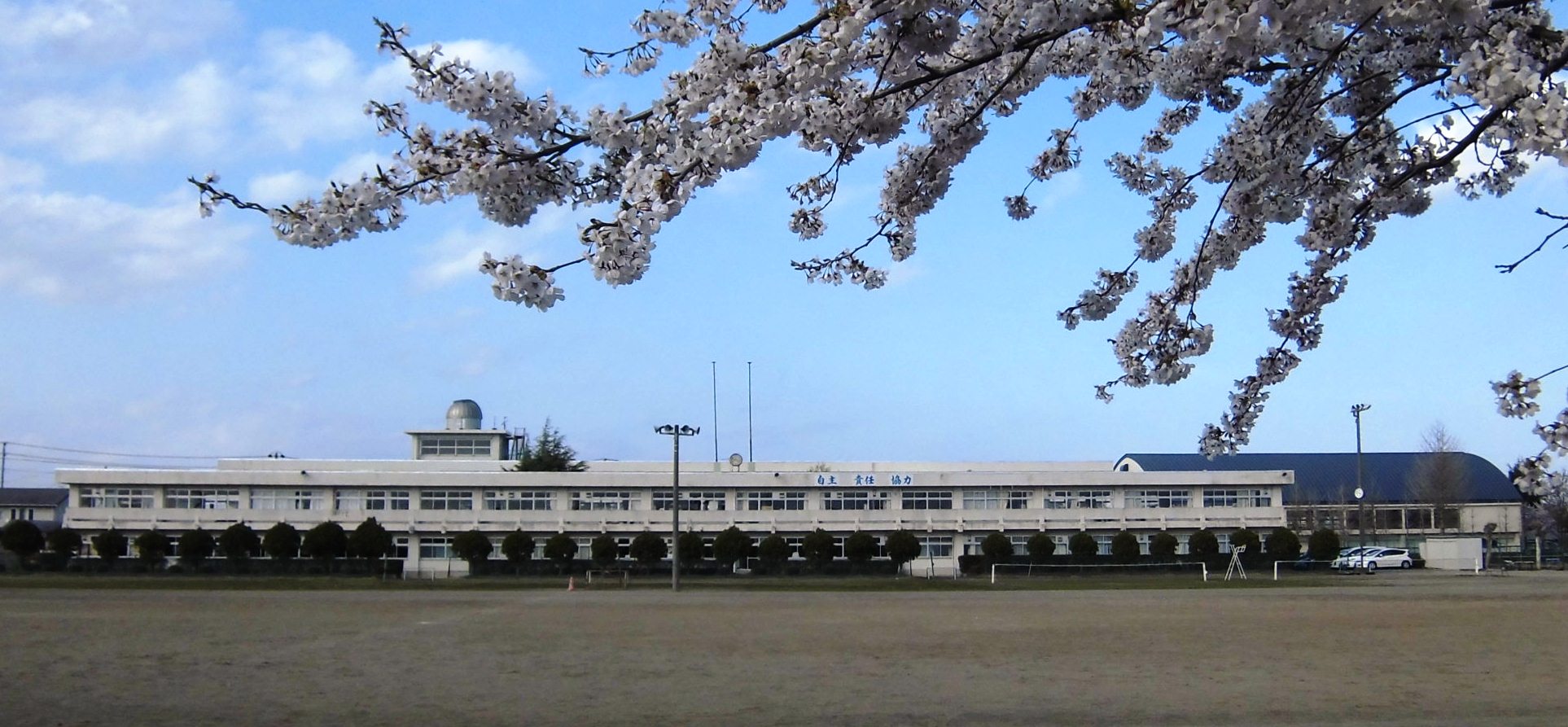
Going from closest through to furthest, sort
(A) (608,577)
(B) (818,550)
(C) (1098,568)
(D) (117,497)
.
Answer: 1. (A) (608,577)
2. (C) (1098,568)
3. (B) (818,550)
4. (D) (117,497)

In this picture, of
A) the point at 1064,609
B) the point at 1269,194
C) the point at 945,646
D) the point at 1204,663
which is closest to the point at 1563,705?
the point at 1204,663

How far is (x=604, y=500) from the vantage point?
5403cm

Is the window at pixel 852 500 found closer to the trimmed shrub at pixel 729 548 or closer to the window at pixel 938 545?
the window at pixel 938 545

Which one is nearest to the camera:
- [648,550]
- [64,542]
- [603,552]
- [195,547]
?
A: [648,550]

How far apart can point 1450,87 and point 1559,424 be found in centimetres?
134

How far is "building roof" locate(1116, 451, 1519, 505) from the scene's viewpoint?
7381 centimetres

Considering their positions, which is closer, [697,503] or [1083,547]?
[1083,547]

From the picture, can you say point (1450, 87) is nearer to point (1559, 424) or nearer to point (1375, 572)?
point (1559, 424)

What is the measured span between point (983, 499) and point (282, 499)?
100 ft

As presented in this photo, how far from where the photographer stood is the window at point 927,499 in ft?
178

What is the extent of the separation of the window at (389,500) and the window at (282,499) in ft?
7.82

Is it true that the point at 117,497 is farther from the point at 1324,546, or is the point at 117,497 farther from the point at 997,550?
the point at 1324,546

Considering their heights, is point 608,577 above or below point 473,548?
below

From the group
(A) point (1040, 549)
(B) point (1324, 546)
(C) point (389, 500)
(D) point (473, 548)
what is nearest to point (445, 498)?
(C) point (389, 500)
